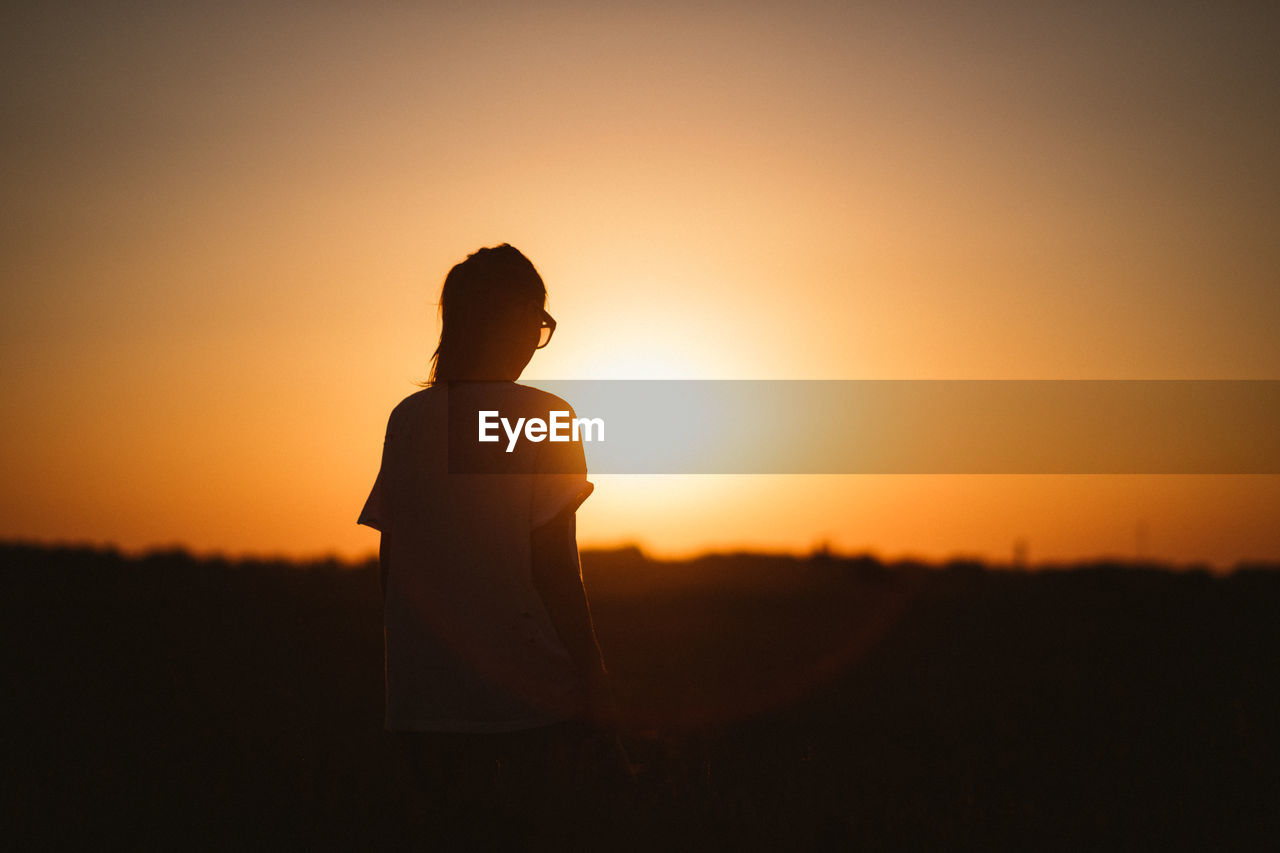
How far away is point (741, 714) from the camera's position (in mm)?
8922

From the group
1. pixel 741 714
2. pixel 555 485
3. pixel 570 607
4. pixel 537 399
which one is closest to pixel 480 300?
pixel 537 399

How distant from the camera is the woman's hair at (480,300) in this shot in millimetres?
2963

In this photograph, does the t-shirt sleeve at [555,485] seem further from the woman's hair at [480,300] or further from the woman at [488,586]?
the woman's hair at [480,300]

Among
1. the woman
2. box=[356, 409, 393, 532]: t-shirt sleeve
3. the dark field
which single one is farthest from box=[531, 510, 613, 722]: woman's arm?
box=[356, 409, 393, 532]: t-shirt sleeve

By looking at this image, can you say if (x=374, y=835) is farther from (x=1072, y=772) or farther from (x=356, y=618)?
(x=356, y=618)

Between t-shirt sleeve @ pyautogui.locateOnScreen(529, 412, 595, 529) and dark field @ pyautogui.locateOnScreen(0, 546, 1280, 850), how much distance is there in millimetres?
769

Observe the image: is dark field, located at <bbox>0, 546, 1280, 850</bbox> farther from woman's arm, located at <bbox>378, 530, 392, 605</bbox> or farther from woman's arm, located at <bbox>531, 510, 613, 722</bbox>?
woman's arm, located at <bbox>378, 530, 392, 605</bbox>

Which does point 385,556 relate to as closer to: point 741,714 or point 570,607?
point 570,607

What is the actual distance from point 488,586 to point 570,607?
221 millimetres

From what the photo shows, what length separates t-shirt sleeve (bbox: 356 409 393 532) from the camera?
10.1 ft

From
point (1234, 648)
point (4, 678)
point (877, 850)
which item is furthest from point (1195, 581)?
point (4, 678)

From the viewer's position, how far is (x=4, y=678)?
350 inches

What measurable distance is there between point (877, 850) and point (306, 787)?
3.13 metres

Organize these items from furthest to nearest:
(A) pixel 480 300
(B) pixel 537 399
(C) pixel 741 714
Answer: (C) pixel 741 714
(A) pixel 480 300
(B) pixel 537 399
